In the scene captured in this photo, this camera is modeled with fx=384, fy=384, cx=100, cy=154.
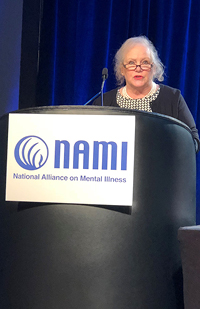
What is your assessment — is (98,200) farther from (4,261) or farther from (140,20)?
(140,20)

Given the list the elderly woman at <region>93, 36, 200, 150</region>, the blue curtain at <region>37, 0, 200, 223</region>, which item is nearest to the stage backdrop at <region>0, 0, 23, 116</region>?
the blue curtain at <region>37, 0, 200, 223</region>

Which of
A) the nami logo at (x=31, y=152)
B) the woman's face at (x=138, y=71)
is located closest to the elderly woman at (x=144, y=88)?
the woman's face at (x=138, y=71)

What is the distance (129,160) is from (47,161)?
24 centimetres

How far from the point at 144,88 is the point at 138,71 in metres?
0.11

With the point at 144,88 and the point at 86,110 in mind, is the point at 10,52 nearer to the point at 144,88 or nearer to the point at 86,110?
the point at 144,88

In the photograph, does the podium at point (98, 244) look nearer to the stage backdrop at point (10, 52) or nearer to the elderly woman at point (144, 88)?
the elderly woman at point (144, 88)

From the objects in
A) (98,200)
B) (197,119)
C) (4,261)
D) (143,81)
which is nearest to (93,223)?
(98,200)

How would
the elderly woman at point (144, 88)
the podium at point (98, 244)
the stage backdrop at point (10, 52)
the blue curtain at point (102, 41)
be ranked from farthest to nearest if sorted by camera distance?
→ the blue curtain at point (102, 41)
the stage backdrop at point (10, 52)
the elderly woman at point (144, 88)
the podium at point (98, 244)

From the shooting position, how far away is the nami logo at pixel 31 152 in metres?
1.15

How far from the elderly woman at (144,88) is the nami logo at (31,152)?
1.00 meters

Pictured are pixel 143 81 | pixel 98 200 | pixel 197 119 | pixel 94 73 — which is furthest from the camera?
pixel 94 73

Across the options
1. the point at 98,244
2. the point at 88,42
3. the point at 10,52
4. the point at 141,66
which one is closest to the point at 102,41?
the point at 88,42

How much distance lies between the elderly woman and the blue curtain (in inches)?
29.5

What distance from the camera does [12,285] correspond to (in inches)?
46.4
